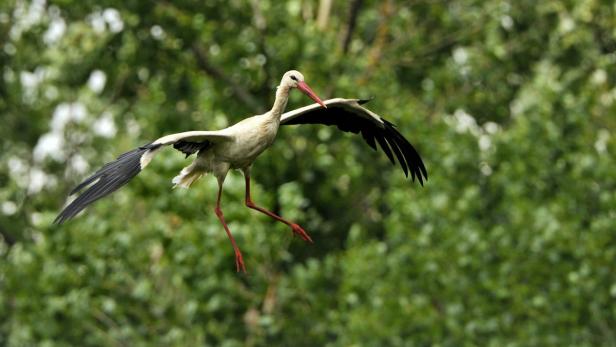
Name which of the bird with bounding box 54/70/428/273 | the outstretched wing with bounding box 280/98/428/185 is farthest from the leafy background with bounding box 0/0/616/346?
the bird with bounding box 54/70/428/273

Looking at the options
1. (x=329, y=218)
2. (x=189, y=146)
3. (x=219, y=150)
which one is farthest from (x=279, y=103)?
(x=329, y=218)

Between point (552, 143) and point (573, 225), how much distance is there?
2116 millimetres

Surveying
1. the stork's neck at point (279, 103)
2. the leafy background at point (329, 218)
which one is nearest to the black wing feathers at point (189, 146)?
the stork's neck at point (279, 103)

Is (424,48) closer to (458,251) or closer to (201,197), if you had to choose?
(458,251)

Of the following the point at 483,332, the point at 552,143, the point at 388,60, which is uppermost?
the point at 388,60

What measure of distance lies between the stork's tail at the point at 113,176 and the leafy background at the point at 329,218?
35.6 ft

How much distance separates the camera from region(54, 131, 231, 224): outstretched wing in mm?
8383

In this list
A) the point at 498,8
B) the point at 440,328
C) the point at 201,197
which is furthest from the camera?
the point at 498,8

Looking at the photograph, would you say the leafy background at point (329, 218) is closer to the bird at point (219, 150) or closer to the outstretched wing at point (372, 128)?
the outstretched wing at point (372, 128)

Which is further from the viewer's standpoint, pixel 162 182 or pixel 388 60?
pixel 388 60

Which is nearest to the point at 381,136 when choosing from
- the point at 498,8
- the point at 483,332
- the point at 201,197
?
the point at 201,197

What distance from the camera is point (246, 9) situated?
23.8m

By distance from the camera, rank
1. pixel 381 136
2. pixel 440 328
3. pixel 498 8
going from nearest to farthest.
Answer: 1. pixel 381 136
2. pixel 440 328
3. pixel 498 8

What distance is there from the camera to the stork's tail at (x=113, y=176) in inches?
330
